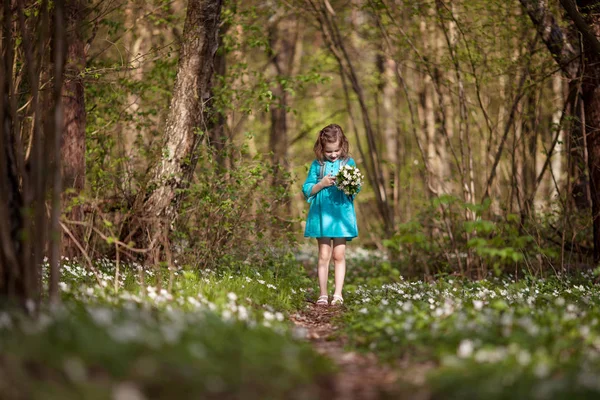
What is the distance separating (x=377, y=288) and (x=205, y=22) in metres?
4.29

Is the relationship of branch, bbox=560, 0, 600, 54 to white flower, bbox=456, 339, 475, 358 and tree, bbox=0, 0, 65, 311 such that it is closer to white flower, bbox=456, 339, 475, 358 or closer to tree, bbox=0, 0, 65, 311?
white flower, bbox=456, 339, 475, 358

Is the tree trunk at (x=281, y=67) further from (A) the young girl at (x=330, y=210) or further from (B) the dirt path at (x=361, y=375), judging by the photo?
(B) the dirt path at (x=361, y=375)

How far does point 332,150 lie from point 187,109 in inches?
86.7

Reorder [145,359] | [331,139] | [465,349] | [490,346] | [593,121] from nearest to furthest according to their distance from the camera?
1. [145,359]
2. [465,349]
3. [490,346]
4. [331,139]
5. [593,121]

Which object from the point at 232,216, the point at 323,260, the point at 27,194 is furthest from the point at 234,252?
the point at 27,194

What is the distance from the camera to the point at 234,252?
9.44m

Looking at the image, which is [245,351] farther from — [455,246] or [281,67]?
[281,67]

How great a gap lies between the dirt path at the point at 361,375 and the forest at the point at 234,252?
0.02 meters

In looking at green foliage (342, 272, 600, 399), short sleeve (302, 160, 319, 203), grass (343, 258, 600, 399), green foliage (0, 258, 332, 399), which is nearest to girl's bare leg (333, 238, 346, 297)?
short sleeve (302, 160, 319, 203)

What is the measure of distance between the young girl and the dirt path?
5.85 feet

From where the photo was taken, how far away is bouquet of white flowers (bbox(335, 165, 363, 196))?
7.70 metres

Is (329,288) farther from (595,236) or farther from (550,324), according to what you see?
(550,324)

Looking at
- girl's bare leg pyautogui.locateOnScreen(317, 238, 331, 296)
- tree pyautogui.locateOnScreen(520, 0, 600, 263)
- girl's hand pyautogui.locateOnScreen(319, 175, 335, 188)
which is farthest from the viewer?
tree pyautogui.locateOnScreen(520, 0, 600, 263)

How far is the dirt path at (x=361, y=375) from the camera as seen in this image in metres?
3.65
